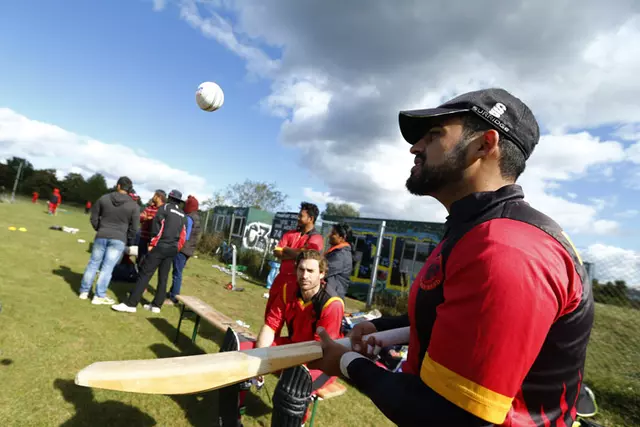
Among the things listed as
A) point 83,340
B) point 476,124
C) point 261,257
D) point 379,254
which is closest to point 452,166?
point 476,124

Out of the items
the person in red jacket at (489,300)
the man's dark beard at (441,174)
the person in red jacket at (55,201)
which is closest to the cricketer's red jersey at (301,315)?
the person in red jacket at (489,300)

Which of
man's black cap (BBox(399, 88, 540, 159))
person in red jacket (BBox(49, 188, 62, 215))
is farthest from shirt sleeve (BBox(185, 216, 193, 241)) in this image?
person in red jacket (BBox(49, 188, 62, 215))

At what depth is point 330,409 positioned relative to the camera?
427 centimetres

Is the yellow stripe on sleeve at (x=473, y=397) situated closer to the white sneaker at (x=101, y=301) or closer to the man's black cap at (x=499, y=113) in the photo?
the man's black cap at (x=499, y=113)

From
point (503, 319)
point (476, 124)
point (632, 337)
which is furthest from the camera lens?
point (632, 337)

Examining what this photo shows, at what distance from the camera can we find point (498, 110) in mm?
1218

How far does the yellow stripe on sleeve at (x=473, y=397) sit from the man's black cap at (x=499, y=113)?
0.84 m

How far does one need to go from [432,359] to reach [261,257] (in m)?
13.8

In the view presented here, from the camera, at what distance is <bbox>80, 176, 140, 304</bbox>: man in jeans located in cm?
616

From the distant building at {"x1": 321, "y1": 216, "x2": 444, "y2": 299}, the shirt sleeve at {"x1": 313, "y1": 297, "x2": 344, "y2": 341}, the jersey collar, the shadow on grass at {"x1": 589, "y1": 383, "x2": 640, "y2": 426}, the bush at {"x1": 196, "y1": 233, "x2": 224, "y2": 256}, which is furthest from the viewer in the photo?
the bush at {"x1": 196, "y1": 233, "x2": 224, "y2": 256}

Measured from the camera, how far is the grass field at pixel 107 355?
333 cm

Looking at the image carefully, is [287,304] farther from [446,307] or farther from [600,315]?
[600,315]

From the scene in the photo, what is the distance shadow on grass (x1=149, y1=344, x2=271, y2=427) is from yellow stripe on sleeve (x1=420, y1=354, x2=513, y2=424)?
342 centimetres

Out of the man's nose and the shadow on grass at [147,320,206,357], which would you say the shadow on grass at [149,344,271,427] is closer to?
the shadow on grass at [147,320,206,357]
